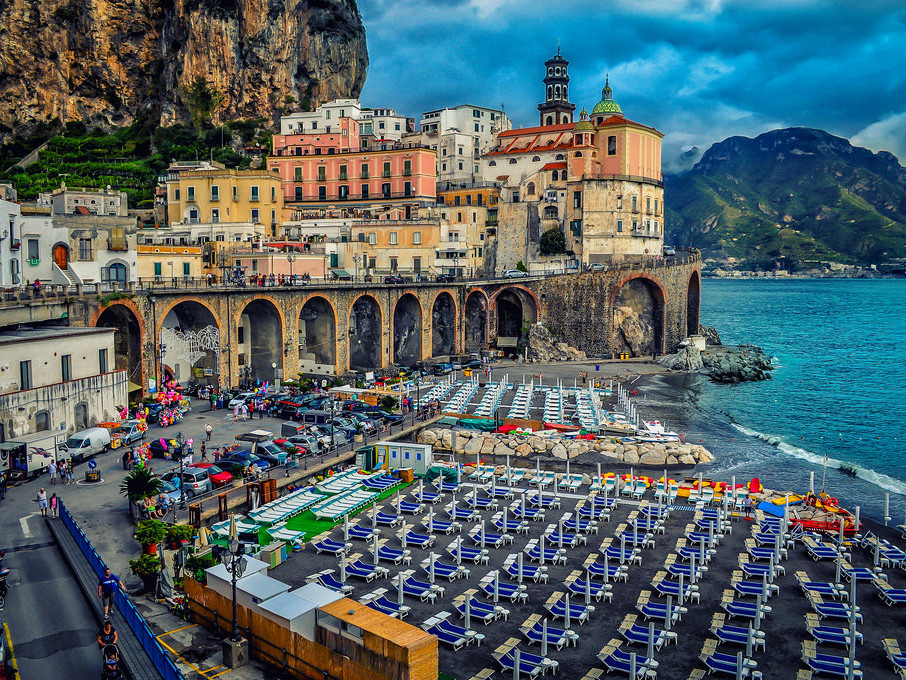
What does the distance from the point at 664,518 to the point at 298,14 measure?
Result: 10361 cm

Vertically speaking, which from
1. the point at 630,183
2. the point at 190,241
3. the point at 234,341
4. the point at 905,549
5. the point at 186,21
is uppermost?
the point at 186,21

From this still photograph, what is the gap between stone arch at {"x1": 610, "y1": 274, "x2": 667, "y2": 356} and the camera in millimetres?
83019

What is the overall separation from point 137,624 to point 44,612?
10.9ft

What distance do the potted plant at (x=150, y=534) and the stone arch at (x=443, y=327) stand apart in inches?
1996

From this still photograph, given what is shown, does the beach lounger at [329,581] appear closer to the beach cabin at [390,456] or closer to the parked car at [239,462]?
the parked car at [239,462]

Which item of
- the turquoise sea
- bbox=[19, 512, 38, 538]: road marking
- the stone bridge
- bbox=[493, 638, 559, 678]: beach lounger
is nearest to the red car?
bbox=[19, 512, 38, 538]: road marking

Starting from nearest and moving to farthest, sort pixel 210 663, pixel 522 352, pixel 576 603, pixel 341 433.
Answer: pixel 210 663
pixel 576 603
pixel 341 433
pixel 522 352

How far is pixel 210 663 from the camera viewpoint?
61.2 feet

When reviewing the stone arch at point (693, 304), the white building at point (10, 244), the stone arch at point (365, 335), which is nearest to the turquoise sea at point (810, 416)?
the stone arch at point (693, 304)

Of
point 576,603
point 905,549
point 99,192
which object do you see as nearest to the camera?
point 576,603

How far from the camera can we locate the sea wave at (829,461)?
138 feet

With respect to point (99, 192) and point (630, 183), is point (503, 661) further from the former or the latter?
point (630, 183)

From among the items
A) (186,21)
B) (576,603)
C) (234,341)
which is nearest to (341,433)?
(234,341)

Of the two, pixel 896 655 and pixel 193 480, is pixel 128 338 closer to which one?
pixel 193 480
